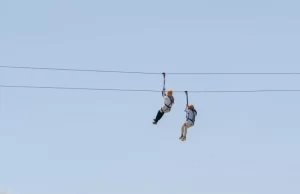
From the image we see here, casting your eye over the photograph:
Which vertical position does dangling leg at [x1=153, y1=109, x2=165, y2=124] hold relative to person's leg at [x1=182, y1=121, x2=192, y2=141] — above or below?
above

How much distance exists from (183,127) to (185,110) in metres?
0.89

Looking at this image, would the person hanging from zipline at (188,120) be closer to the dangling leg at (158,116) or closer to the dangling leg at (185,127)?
the dangling leg at (185,127)

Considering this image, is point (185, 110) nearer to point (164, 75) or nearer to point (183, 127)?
point (183, 127)

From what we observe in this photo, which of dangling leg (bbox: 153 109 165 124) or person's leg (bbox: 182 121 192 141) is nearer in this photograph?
dangling leg (bbox: 153 109 165 124)

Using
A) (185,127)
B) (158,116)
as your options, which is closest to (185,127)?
(185,127)

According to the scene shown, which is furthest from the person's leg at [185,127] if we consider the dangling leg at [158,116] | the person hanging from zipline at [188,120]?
the dangling leg at [158,116]

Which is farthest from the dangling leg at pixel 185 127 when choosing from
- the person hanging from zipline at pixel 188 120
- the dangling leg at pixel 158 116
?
the dangling leg at pixel 158 116

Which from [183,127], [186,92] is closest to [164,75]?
[186,92]

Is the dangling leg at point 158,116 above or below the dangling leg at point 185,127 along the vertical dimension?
above

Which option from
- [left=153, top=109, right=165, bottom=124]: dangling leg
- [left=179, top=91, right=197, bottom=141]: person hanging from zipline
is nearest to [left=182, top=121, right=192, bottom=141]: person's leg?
[left=179, top=91, right=197, bottom=141]: person hanging from zipline

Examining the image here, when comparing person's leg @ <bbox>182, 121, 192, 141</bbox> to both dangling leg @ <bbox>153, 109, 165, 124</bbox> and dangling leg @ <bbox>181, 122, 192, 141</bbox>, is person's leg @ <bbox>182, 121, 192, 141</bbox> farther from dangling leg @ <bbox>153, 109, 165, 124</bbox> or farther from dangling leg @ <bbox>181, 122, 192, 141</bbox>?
dangling leg @ <bbox>153, 109, 165, 124</bbox>

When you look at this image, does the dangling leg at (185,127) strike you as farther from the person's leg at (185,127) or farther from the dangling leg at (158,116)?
the dangling leg at (158,116)

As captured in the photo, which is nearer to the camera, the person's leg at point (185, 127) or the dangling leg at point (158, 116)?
the dangling leg at point (158, 116)

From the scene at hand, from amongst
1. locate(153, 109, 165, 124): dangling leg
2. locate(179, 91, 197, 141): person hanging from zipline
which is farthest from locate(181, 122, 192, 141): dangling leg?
locate(153, 109, 165, 124): dangling leg
